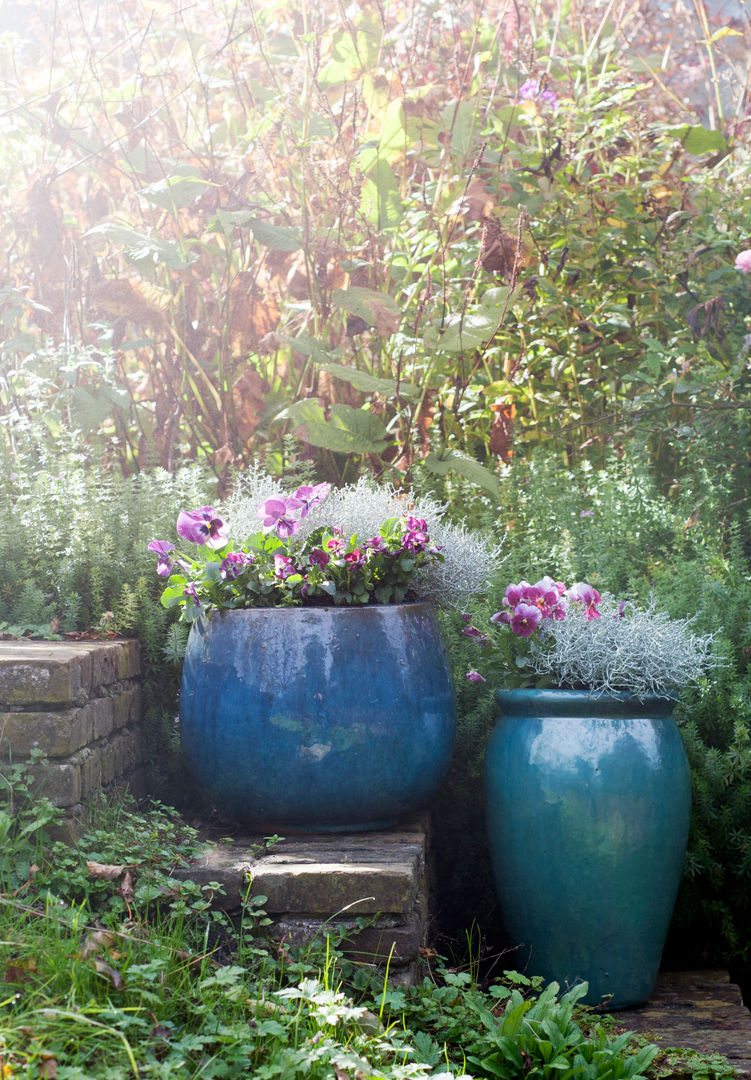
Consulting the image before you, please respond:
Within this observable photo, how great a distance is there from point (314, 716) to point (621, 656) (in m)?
0.75

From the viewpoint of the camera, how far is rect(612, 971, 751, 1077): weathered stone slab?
2.07 m

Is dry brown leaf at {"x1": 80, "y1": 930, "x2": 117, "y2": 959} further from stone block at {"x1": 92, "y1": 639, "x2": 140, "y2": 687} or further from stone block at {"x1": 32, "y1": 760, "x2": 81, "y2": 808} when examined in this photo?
stone block at {"x1": 92, "y1": 639, "x2": 140, "y2": 687}

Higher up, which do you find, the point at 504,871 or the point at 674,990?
the point at 504,871

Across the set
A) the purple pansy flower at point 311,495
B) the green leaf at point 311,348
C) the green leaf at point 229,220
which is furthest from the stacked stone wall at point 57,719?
the green leaf at point 229,220

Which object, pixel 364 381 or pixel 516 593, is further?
pixel 364 381

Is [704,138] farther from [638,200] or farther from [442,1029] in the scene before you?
[442,1029]

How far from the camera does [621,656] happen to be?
2.33 metres

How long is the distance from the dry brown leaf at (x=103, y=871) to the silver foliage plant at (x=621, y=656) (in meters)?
1.09

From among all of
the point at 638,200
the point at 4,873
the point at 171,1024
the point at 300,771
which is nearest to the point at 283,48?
the point at 638,200

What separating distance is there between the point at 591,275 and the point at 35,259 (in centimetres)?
233

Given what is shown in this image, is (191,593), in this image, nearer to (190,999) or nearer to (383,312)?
(190,999)

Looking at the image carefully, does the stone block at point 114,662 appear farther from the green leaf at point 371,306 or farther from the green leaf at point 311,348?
the green leaf at point 371,306

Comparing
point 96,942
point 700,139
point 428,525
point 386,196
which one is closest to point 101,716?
point 96,942

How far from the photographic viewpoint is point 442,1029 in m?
1.91
